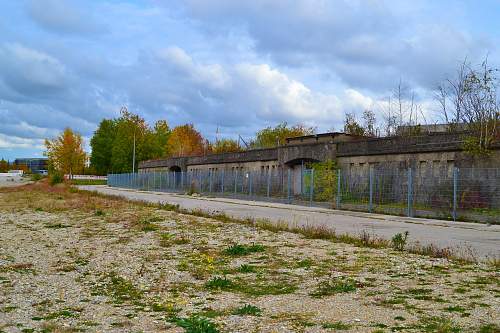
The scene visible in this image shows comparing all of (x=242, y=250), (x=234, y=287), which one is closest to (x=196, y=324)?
(x=234, y=287)

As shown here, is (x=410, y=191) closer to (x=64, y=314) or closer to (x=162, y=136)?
(x=64, y=314)

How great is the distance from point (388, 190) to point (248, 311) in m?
18.7

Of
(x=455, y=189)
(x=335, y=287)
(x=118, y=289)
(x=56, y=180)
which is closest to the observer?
(x=335, y=287)

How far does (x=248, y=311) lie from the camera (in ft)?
19.7

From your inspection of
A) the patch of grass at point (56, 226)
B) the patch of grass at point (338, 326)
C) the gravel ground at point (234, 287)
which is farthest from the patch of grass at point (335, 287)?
the patch of grass at point (56, 226)

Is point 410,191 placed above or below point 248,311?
above

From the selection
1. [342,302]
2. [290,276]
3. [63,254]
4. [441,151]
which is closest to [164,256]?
[63,254]

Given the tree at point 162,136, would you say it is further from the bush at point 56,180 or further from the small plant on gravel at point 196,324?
the small plant on gravel at point 196,324

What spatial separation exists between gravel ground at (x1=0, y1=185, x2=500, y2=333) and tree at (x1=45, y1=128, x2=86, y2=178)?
7916 centimetres

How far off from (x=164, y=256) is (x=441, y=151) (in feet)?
54.4

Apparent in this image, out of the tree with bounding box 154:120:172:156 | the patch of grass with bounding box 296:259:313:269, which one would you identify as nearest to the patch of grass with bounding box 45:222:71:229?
the patch of grass with bounding box 296:259:313:269

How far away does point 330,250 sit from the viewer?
10836mm

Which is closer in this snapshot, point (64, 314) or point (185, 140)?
point (64, 314)

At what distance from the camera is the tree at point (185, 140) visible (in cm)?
8479
